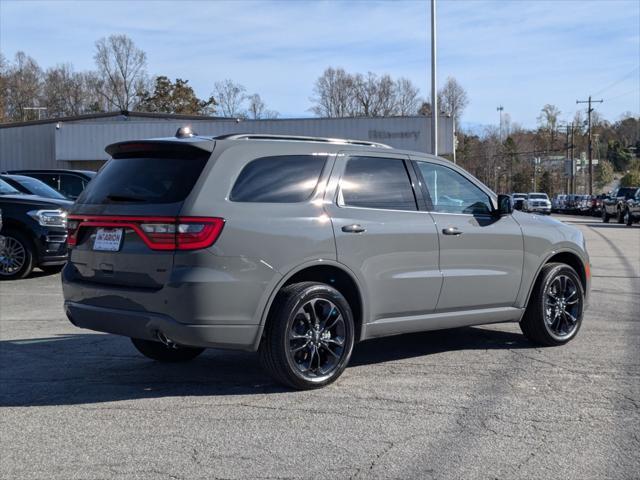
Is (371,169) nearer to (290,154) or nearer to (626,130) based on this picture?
(290,154)

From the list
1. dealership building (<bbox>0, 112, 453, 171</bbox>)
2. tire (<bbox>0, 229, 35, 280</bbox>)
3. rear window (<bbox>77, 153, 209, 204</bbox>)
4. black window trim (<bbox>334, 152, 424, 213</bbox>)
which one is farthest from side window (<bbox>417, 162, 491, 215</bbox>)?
dealership building (<bbox>0, 112, 453, 171</bbox>)

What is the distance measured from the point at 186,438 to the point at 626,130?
481ft

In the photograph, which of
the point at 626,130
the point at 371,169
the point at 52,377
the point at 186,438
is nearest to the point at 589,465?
the point at 186,438

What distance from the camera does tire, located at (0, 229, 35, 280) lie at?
40.4 feet

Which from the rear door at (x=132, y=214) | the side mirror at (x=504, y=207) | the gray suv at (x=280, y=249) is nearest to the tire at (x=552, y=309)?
the gray suv at (x=280, y=249)

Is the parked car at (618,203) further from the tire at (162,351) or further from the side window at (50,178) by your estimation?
the tire at (162,351)

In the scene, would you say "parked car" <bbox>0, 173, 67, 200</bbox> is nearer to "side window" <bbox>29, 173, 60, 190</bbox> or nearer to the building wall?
"side window" <bbox>29, 173, 60, 190</bbox>

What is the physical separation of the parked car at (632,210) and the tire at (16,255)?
28134 mm

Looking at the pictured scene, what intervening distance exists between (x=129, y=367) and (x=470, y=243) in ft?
10.1

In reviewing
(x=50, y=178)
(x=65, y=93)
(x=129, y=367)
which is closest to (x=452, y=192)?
(x=129, y=367)

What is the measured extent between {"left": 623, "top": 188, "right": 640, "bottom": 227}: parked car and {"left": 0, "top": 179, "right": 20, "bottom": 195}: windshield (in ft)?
91.1

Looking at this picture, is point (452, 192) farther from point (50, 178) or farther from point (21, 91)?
point (21, 91)

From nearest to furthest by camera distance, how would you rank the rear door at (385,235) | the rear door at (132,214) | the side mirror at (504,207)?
the rear door at (132,214)
the rear door at (385,235)
the side mirror at (504,207)

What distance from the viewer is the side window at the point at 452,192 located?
6.55 m
